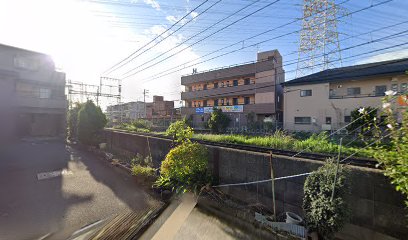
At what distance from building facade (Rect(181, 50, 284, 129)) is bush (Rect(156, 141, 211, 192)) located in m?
25.0

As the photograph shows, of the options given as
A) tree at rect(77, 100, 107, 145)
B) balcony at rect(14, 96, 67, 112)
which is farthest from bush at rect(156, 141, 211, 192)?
balcony at rect(14, 96, 67, 112)

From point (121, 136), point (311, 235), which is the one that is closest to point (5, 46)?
point (121, 136)

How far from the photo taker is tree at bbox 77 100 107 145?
1631 centimetres

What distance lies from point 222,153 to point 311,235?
120 inches

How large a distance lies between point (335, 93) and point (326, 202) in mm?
25156

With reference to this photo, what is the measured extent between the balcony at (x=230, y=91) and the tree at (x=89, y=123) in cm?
2335

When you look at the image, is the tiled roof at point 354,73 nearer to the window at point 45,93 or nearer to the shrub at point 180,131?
the shrub at point 180,131

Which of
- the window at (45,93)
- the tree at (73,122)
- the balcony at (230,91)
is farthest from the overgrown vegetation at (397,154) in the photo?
the window at (45,93)

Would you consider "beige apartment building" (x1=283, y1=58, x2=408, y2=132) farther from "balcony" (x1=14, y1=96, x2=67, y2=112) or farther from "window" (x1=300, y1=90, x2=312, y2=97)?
"balcony" (x1=14, y1=96, x2=67, y2=112)

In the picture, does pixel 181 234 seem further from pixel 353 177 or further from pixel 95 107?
pixel 95 107

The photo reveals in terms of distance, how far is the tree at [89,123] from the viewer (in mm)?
16312

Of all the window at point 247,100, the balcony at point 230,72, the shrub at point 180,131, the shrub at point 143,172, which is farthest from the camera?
the window at point 247,100

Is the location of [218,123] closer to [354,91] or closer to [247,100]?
[247,100]

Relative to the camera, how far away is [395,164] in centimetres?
259
